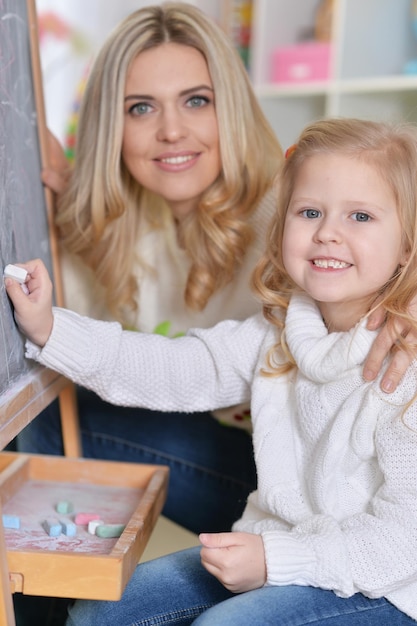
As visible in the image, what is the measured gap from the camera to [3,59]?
112 centimetres

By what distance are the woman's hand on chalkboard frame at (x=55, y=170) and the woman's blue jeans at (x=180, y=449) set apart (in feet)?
1.38

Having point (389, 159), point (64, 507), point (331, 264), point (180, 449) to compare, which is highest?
point (389, 159)

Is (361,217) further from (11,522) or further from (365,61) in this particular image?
(365,61)

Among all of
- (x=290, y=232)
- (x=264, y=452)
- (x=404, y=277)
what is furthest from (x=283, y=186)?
(x=264, y=452)

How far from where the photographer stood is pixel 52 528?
1.08 m

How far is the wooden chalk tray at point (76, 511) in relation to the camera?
38.1 inches

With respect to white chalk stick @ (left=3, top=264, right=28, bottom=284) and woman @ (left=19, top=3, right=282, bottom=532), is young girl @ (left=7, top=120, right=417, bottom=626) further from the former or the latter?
woman @ (left=19, top=3, right=282, bottom=532)

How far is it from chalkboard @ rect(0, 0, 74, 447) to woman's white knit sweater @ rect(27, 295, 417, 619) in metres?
0.05

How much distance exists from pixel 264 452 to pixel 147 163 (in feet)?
1.89

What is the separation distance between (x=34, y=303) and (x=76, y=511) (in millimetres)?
305

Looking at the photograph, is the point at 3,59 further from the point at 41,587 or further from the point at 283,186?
the point at 41,587

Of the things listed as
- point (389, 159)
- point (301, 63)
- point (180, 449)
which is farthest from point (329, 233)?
point (301, 63)

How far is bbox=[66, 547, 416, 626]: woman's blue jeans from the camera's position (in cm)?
99

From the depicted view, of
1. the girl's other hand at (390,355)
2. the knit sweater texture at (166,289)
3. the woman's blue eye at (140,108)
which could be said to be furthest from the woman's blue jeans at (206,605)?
the woman's blue eye at (140,108)
